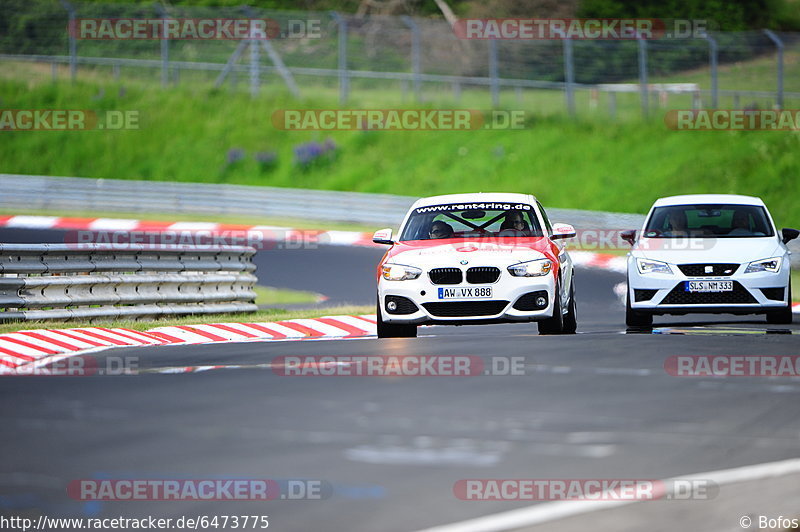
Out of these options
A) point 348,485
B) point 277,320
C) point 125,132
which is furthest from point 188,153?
point 348,485

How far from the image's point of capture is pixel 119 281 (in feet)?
55.4

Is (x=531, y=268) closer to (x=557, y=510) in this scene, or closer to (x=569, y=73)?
(x=557, y=510)

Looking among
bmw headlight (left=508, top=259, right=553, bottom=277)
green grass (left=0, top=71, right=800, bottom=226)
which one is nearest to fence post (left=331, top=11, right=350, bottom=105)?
green grass (left=0, top=71, right=800, bottom=226)

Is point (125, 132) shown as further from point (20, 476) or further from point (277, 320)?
point (20, 476)

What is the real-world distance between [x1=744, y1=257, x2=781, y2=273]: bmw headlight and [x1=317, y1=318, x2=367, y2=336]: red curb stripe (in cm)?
445

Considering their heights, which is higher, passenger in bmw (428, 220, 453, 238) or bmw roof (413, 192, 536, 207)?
bmw roof (413, 192, 536, 207)

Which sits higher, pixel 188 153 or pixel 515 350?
pixel 188 153

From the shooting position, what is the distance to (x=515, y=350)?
12758 millimetres

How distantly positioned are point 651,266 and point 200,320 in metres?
5.45

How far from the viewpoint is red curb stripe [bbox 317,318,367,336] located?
1694cm

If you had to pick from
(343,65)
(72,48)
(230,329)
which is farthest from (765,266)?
(72,48)

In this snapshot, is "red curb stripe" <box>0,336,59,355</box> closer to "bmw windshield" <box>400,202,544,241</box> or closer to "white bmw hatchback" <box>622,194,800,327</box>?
"bmw windshield" <box>400,202,544,241</box>

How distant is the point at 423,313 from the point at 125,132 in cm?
3575

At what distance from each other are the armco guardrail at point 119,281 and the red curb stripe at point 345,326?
1690mm
